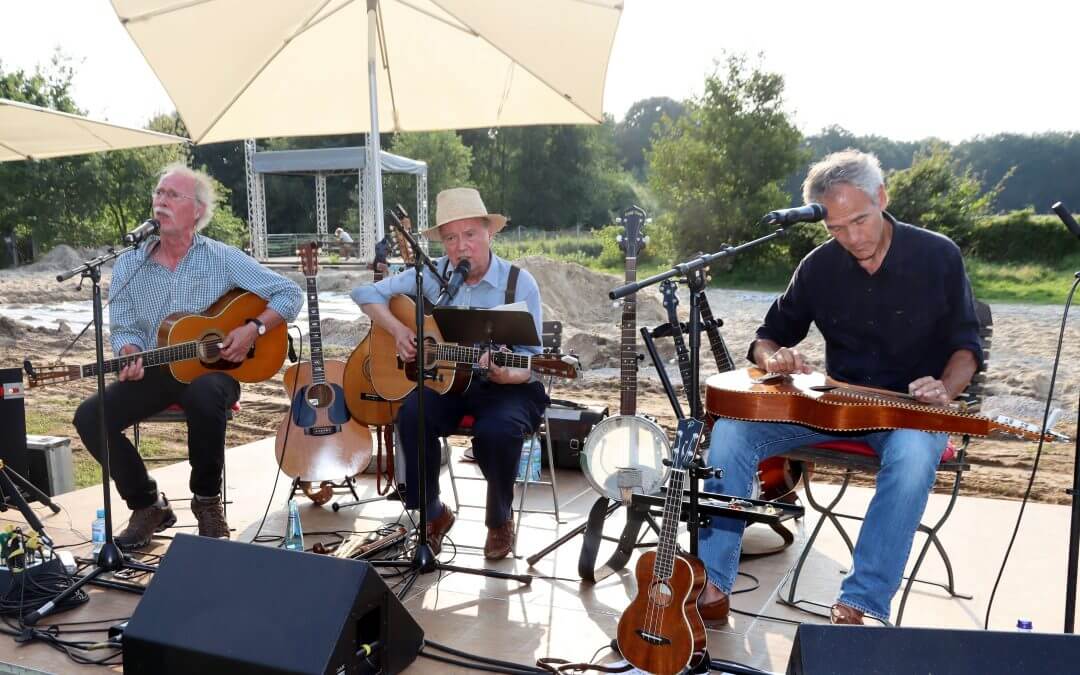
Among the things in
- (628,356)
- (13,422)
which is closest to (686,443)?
(628,356)

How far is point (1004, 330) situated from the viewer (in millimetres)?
11805

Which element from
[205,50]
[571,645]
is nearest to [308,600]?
[571,645]

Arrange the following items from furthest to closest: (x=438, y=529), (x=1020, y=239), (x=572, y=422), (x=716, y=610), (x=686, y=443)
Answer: (x=1020, y=239), (x=572, y=422), (x=438, y=529), (x=716, y=610), (x=686, y=443)

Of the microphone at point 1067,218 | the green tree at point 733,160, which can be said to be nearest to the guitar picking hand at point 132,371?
the microphone at point 1067,218

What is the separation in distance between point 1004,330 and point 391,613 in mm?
12009

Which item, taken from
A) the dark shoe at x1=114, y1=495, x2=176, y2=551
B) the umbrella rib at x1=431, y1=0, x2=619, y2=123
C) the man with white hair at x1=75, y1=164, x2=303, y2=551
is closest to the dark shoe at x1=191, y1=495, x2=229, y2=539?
the man with white hair at x1=75, y1=164, x2=303, y2=551

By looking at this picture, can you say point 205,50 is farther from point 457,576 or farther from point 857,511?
point 857,511

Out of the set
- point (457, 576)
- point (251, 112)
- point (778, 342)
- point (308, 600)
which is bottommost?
point (457, 576)

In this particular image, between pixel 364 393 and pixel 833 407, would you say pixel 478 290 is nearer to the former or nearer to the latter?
pixel 364 393

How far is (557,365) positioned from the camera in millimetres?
3281

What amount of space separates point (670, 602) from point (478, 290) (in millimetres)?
1863

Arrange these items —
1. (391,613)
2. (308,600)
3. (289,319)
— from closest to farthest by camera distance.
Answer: (308,600), (391,613), (289,319)

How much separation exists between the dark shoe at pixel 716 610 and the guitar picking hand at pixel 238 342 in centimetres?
233

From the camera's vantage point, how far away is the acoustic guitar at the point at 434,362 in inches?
131
